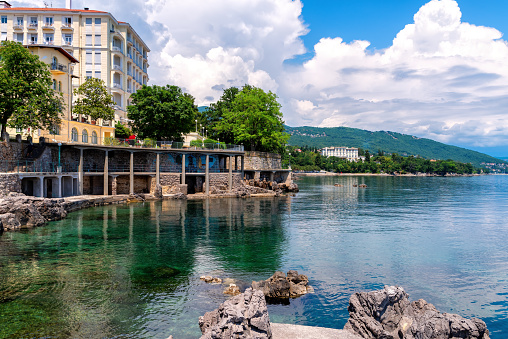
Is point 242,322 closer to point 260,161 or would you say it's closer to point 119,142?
point 119,142

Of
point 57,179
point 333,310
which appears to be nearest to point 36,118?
point 57,179

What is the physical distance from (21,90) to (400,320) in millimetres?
41614

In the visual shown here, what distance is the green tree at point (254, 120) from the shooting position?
2849 inches

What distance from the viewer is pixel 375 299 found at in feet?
41.8

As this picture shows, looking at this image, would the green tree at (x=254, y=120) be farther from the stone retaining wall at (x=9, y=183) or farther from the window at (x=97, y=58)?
the stone retaining wall at (x=9, y=183)

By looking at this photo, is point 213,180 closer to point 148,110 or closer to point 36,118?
point 148,110

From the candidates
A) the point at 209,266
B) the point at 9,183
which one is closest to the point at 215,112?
the point at 9,183

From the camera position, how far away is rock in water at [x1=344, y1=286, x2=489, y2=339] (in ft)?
36.0

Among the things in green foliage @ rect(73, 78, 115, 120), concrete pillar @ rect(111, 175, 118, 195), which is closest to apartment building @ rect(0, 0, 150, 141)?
green foliage @ rect(73, 78, 115, 120)

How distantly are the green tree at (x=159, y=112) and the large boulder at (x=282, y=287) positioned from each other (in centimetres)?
4662

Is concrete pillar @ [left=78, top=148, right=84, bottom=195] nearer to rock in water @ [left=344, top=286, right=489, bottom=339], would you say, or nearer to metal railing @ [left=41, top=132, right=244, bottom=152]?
metal railing @ [left=41, top=132, right=244, bottom=152]

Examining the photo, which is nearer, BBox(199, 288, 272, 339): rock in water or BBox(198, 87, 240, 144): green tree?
BBox(199, 288, 272, 339): rock in water

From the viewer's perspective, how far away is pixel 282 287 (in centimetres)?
1661

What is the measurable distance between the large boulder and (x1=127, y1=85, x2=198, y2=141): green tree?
46.6 m
